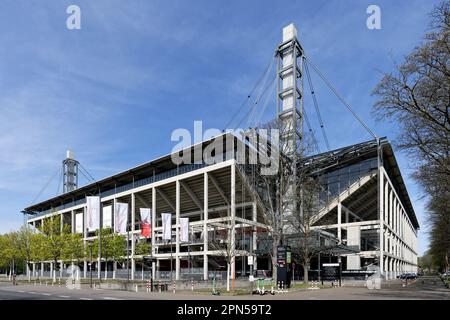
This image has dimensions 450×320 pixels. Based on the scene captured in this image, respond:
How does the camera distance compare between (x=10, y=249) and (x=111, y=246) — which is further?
(x=10, y=249)

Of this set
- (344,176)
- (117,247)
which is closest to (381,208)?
(344,176)

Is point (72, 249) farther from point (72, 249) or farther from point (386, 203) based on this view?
point (386, 203)

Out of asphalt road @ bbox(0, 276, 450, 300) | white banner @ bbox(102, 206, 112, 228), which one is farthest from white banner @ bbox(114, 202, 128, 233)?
white banner @ bbox(102, 206, 112, 228)

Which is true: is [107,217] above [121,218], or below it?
below

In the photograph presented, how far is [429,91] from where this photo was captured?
24.3 metres

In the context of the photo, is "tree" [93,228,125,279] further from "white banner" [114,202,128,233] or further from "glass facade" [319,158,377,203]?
"glass facade" [319,158,377,203]

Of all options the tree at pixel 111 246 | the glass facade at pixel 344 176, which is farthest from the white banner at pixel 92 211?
the glass facade at pixel 344 176

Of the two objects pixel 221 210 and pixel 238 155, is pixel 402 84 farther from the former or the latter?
pixel 221 210

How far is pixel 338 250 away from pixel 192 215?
101 ft

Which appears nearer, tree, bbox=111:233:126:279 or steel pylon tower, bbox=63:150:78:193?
tree, bbox=111:233:126:279

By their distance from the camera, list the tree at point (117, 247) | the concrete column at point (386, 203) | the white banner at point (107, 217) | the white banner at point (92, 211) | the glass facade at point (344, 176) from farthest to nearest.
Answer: the glass facade at point (344, 176) → the concrete column at point (386, 203) → the white banner at point (107, 217) → the tree at point (117, 247) → the white banner at point (92, 211)

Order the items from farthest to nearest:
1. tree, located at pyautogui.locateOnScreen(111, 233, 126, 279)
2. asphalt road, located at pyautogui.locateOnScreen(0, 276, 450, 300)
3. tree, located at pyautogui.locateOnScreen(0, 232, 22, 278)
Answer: tree, located at pyautogui.locateOnScreen(0, 232, 22, 278) < tree, located at pyautogui.locateOnScreen(111, 233, 126, 279) < asphalt road, located at pyautogui.locateOnScreen(0, 276, 450, 300)

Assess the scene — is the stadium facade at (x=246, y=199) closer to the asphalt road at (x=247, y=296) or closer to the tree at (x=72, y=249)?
the tree at (x=72, y=249)

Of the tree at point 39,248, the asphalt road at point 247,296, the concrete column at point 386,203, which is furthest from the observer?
the concrete column at point 386,203
